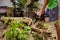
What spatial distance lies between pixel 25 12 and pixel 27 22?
8cm

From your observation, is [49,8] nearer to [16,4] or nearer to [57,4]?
[57,4]

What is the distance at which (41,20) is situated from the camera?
1616 millimetres

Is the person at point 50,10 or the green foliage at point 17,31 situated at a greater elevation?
the person at point 50,10

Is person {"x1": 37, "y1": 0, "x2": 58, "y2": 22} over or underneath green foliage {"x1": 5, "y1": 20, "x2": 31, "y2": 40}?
over

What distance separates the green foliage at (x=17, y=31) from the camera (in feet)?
5.17

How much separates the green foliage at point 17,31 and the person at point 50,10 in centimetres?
15

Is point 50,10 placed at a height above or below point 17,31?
above

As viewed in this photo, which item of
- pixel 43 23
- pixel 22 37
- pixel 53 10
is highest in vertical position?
pixel 53 10

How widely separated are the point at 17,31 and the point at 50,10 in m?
0.31

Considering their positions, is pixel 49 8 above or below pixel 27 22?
above

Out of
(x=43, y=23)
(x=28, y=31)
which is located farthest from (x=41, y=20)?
(x=28, y=31)

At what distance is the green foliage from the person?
0.50 ft

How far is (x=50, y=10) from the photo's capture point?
1604mm

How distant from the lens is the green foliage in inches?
62.0
